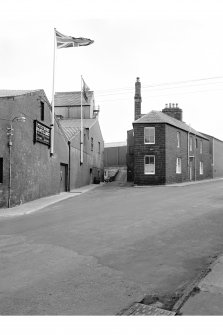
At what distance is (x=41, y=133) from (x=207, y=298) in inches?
745

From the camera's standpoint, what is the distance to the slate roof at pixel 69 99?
45.6 metres

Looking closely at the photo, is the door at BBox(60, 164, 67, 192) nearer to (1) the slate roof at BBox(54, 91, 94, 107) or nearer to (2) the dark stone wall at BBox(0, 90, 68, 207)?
(2) the dark stone wall at BBox(0, 90, 68, 207)

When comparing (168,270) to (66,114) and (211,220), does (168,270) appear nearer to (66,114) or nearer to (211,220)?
(211,220)

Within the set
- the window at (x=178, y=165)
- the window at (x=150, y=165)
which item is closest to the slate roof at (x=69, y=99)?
the window at (x=150, y=165)

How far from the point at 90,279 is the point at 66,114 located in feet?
135

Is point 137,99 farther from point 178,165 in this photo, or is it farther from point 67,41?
point 67,41

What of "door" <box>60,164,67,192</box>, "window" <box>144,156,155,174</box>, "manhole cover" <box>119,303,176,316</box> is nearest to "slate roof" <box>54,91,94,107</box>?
"window" <box>144,156,155,174</box>

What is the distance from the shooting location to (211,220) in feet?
39.9

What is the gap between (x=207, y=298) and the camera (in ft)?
16.0

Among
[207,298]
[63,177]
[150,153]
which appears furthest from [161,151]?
[207,298]

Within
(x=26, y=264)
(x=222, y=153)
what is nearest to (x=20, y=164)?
(x=26, y=264)

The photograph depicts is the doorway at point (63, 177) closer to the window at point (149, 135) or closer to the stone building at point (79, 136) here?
the stone building at point (79, 136)

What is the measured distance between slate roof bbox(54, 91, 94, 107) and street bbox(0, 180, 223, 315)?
112ft

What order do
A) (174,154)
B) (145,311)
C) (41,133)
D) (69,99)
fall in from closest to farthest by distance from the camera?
(145,311) → (41,133) → (174,154) → (69,99)
